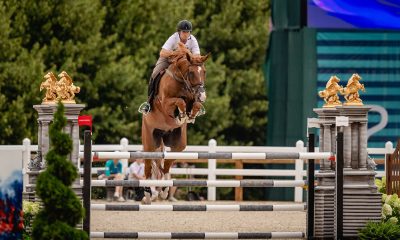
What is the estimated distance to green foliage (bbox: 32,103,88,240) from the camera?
1203 centimetres

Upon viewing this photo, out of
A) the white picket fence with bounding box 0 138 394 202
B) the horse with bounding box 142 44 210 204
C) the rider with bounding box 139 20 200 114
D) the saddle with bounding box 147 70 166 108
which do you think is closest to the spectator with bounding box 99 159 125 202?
the white picket fence with bounding box 0 138 394 202

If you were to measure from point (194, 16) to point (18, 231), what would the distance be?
28558mm

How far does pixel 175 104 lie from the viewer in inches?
637

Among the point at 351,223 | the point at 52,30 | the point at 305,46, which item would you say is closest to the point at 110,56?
the point at 52,30

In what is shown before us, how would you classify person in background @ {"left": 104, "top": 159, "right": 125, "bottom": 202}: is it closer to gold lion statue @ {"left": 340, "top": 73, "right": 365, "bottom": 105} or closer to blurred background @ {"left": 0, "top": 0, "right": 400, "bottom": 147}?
blurred background @ {"left": 0, "top": 0, "right": 400, "bottom": 147}

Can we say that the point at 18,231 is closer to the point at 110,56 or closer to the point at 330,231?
the point at 330,231

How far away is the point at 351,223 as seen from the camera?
15500mm

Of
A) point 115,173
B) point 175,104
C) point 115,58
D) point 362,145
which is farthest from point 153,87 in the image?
point 115,58

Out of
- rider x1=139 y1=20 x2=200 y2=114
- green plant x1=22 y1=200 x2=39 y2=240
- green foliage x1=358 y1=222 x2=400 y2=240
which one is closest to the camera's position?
green plant x1=22 y1=200 x2=39 y2=240

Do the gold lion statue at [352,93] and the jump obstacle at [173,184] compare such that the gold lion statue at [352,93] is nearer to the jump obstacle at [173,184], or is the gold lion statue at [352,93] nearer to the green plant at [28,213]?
the jump obstacle at [173,184]

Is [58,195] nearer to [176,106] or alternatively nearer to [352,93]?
[176,106]

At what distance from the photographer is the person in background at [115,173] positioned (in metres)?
24.0

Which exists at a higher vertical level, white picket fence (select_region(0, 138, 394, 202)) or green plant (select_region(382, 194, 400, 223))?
white picket fence (select_region(0, 138, 394, 202))

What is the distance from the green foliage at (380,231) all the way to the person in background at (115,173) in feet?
29.8
